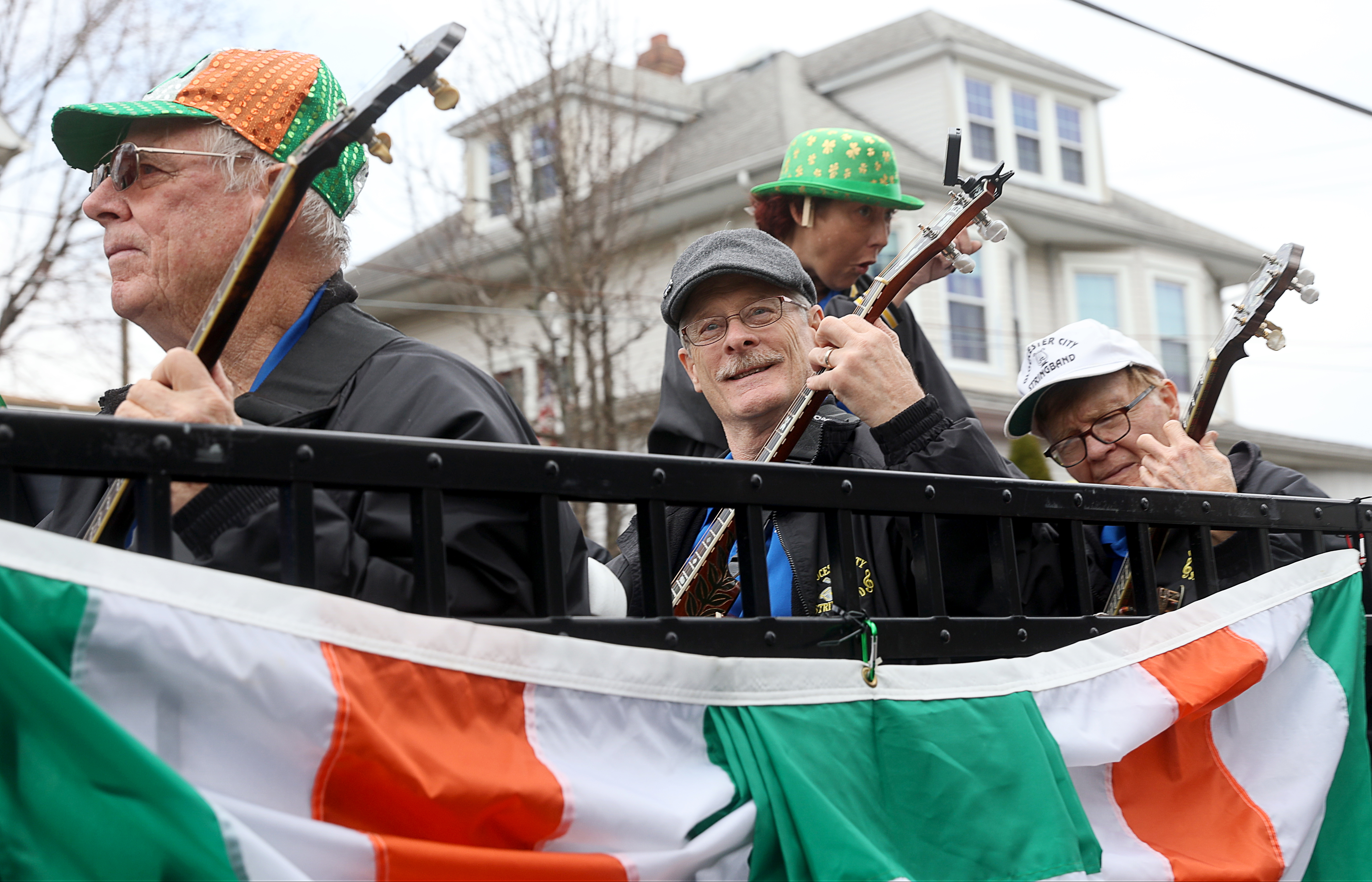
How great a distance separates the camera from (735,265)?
2.87m

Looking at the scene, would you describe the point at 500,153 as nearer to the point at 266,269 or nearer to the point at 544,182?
the point at 544,182

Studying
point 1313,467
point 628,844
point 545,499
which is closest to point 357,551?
point 545,499

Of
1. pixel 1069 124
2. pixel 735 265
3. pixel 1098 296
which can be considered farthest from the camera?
pixel 1069 124

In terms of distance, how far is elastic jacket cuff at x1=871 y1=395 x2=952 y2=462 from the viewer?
240 centimetres

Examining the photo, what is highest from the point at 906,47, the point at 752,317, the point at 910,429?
the point at 906,47

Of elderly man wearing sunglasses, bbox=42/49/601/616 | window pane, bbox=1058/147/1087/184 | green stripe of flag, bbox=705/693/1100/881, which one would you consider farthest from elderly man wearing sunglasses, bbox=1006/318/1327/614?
window pane, bbox=1058/147/1087/184

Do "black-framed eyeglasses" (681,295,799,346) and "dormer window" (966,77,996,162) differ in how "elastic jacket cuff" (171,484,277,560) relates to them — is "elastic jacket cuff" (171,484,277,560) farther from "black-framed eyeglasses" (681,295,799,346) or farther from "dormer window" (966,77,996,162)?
"dormer window" (966,77,996,162)

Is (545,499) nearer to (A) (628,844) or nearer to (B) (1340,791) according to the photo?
(A) (628,844)

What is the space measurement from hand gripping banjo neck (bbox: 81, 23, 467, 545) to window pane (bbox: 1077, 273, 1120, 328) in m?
18.4

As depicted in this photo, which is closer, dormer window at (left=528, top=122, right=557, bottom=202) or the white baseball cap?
the white baseball cap

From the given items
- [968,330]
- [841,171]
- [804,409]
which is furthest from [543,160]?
[804,409]

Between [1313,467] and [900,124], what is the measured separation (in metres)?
10.6

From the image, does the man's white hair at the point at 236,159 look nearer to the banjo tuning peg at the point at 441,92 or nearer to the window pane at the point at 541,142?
the banjo tuning peg at the point at 441,92

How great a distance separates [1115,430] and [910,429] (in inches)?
41.4
